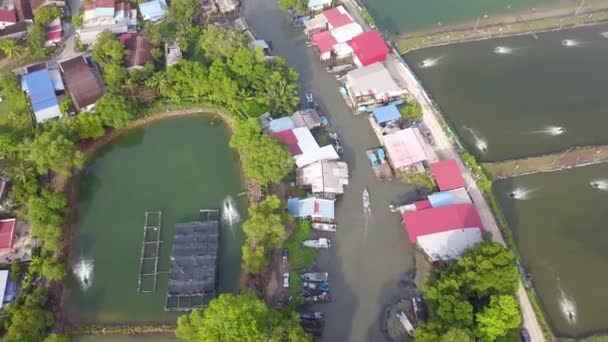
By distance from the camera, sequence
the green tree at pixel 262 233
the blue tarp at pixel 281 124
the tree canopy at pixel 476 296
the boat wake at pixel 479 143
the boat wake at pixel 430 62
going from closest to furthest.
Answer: the tree canopy at pixel 476 296 → the green tree at pixel 262 233 → the blue tarp at pixel 281 124 → the boat wake at pixel 479 143 → the boat wake at pixel 430 62

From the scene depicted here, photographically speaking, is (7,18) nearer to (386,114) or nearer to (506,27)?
(386,114)

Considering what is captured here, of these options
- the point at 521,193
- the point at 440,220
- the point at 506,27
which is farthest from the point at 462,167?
the point at 506,27

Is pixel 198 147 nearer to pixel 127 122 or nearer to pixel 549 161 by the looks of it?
pixel 127 122

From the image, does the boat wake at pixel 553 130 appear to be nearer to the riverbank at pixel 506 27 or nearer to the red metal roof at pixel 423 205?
the riverbank at pixel 506 27

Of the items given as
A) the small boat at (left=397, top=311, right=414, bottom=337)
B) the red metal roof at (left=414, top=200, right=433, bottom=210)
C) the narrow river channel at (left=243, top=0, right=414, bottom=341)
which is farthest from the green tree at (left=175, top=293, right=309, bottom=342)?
the red metal roof at (left=414, top=200, right=433, bottom=210)

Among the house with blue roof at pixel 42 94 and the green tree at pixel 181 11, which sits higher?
the green tree at pixel 181 11

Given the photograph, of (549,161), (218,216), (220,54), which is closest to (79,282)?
(218,216)

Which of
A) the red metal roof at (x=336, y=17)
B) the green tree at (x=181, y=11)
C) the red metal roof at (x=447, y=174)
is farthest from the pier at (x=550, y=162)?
the green tree at (x=181, y=11)
